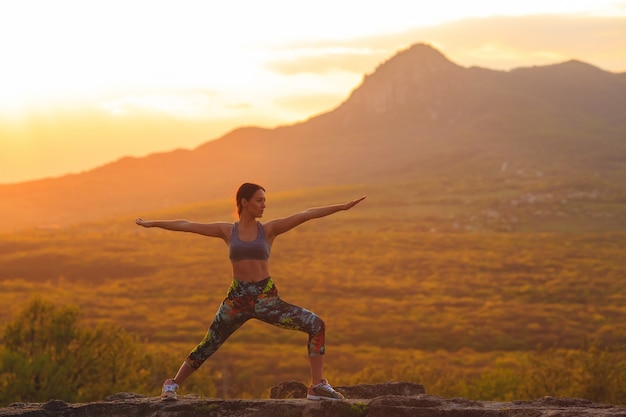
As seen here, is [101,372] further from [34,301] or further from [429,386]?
[429,386]

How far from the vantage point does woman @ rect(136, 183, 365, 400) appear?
38.8 feet

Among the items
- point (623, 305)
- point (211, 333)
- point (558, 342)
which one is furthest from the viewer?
point (623, 305)

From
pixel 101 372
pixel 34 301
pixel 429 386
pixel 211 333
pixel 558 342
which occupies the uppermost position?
pixel 211 333

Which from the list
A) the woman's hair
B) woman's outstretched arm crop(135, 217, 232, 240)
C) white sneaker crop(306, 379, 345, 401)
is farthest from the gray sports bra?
white sneaker crop(306, 379, 345, 401)

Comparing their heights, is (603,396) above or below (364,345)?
above

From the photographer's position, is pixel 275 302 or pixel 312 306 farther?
pixel 312 306

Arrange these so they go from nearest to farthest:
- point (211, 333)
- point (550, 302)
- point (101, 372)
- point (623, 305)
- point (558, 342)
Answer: point (211, 333) → point (101, 372) → point (558, 342) → point (623, 305) → point (550, 302)

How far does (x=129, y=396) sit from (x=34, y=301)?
56.5 meters

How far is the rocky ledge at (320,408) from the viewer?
36.6ft

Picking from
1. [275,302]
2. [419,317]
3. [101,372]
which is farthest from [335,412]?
[419,317]

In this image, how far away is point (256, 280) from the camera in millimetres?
11820

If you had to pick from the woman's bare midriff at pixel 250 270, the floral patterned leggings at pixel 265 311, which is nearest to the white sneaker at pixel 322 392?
the floral patterned leggings at pixel 265 311

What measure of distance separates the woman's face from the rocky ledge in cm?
284

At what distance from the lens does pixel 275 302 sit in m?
11.9
